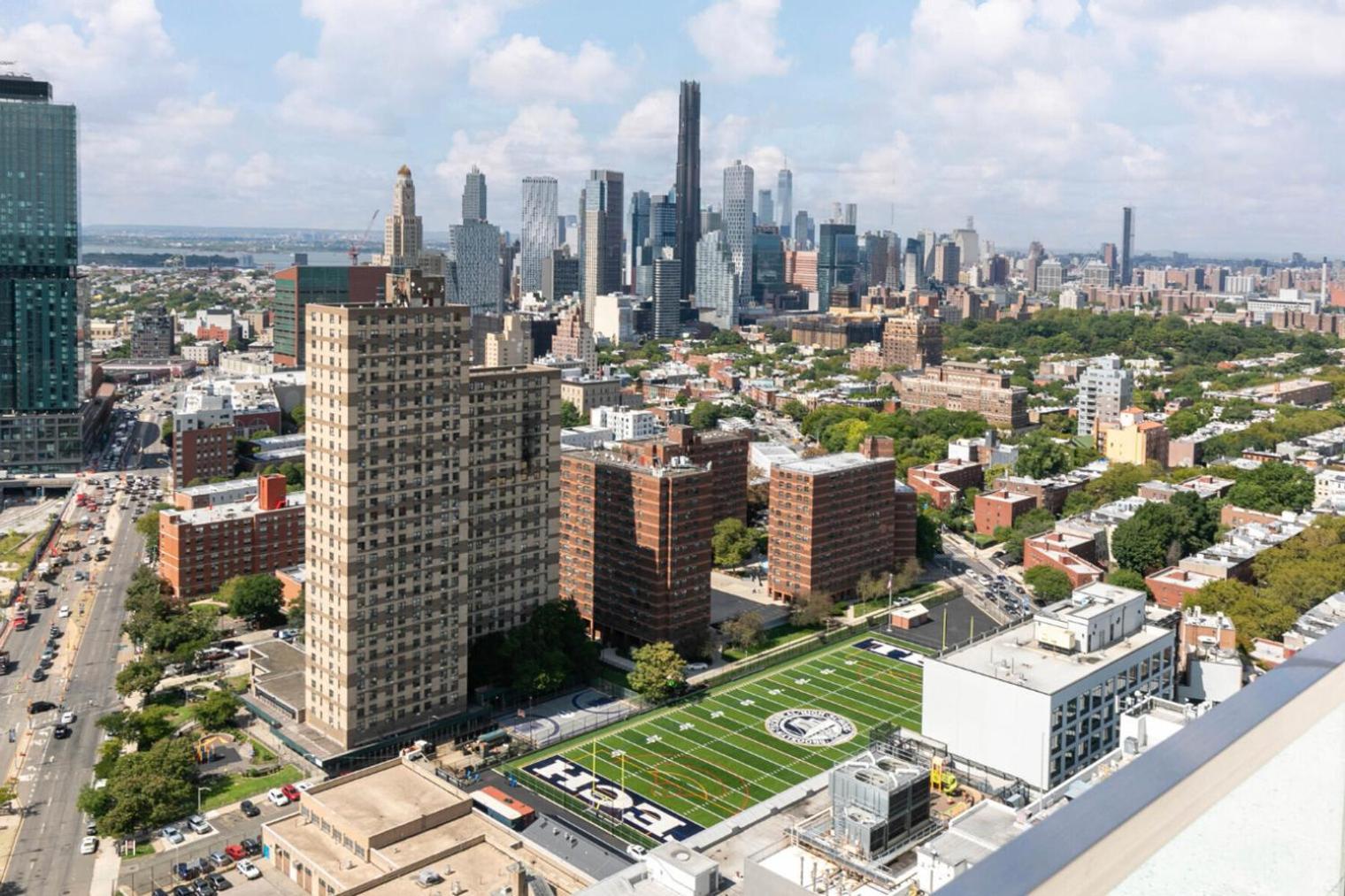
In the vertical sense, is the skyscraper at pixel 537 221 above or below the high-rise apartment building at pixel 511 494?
above

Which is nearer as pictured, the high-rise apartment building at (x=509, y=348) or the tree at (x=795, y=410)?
the tree at (x=795, y=410)

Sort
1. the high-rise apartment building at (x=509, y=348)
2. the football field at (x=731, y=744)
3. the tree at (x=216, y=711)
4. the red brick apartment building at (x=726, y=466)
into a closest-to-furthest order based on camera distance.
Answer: the football field at (x=731, y=744)
the tree at (x=216, y=711)
the red brick apartment building at (x=726, y=466)
the high-rise apartment building at (x=509, y=348)

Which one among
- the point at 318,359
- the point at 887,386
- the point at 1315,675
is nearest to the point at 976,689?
the point at 318,359

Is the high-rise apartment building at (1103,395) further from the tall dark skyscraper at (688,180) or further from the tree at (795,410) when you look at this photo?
the tall dark skyscraper at (688,180)

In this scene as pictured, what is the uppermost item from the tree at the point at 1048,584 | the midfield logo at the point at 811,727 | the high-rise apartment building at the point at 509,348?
the high-rise apartment building at the point at 509,348

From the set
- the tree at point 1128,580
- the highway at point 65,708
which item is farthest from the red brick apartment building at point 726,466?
the highway at point 65,708

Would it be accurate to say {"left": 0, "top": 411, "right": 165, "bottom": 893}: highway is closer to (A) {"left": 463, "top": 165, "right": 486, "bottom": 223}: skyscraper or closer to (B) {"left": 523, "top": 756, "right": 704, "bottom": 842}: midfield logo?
(B) {"left": 523, "top": 756, "right": 704, "bottom": 842}: midfield logo

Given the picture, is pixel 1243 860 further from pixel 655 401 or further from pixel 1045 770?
pixel 655 401
